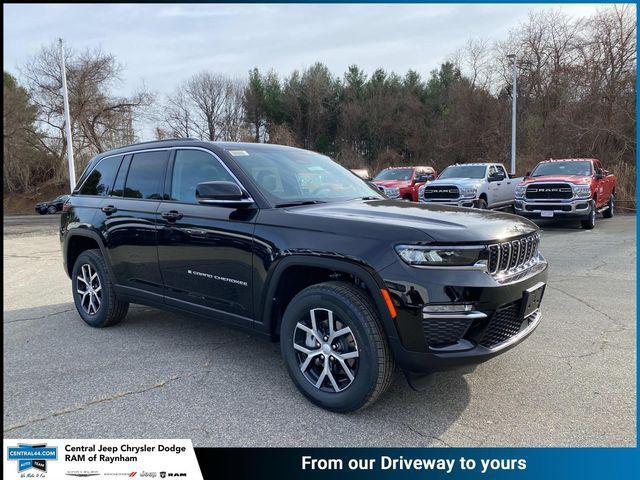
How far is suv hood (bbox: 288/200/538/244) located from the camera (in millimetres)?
2979

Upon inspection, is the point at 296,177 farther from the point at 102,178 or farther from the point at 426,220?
the point at 102,178

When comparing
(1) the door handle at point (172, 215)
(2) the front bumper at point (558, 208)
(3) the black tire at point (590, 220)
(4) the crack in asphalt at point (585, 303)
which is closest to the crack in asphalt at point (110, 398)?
(1) the door handle at point (172, 215)

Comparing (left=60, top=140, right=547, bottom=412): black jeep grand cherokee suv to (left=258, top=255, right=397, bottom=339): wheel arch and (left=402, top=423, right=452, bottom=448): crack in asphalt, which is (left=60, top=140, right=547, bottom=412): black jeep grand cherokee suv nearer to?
(left=258, top=255, right=397, bottom=339): wheel arch

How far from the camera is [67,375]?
397 cm

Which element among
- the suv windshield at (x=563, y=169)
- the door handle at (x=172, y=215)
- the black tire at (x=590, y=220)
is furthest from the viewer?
the suv windshield at (x=563, y=169)

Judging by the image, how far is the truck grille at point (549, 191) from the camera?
12.9 meters

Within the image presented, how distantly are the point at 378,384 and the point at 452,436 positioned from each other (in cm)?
56

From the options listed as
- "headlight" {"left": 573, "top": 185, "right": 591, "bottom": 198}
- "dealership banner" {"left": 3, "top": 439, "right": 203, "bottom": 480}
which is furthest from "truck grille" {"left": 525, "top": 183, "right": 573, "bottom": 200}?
"dealership banner" {"left": 3, "top": 439, "right": 203, "bottom": 480}

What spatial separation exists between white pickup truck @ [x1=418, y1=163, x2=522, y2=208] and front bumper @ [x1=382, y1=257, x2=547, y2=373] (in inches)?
446

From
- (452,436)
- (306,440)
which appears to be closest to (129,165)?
(306,440)

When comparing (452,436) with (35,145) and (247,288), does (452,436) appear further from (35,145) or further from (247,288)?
(35,145)

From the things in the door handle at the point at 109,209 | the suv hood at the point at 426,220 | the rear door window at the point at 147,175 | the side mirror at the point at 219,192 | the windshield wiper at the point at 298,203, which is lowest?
the suv hood at the point at 426,220

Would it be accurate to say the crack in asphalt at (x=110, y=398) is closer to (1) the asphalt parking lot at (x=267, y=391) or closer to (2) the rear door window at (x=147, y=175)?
(1) the asphalt parking lot at (x=267, y=391)

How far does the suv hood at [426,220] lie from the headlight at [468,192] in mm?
10946
